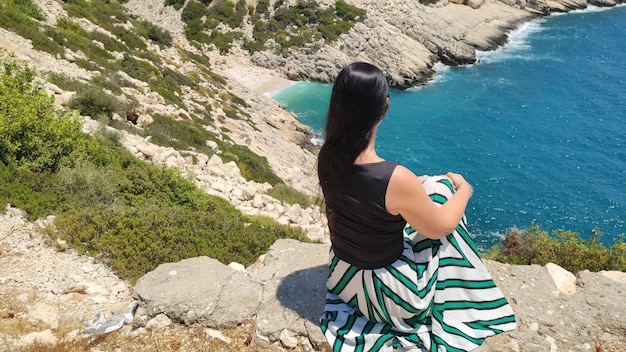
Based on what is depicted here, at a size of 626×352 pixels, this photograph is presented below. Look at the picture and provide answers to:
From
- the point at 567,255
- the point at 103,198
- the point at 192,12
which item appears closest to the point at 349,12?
the point at 192,12

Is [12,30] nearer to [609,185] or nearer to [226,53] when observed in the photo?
[226,53]

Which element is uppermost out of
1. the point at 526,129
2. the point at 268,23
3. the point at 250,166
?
the point at 268,23

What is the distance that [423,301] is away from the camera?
359cm

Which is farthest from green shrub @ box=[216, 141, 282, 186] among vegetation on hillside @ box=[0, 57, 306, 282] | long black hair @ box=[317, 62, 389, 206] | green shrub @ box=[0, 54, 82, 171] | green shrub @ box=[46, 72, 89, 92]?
long black hair @ box=[317, 62, 389, 206]

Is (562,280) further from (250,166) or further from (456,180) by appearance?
(250,166)

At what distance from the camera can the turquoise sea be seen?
23719mm

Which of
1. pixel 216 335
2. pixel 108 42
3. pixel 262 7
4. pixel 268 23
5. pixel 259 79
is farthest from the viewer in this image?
pixel 262 7

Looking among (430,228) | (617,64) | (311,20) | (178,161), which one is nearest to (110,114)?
(178,161)

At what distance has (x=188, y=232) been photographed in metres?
7.14

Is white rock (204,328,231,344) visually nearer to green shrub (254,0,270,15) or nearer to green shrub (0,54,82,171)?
green shrub (0,54,82,171)

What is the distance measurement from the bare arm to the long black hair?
1.15 ft

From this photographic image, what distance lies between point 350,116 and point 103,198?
23.1 feet

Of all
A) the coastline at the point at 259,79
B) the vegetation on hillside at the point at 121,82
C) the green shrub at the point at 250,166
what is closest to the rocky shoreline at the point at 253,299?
the vegetation on hillside at the point at 121,82

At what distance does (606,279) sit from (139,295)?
5.74m
